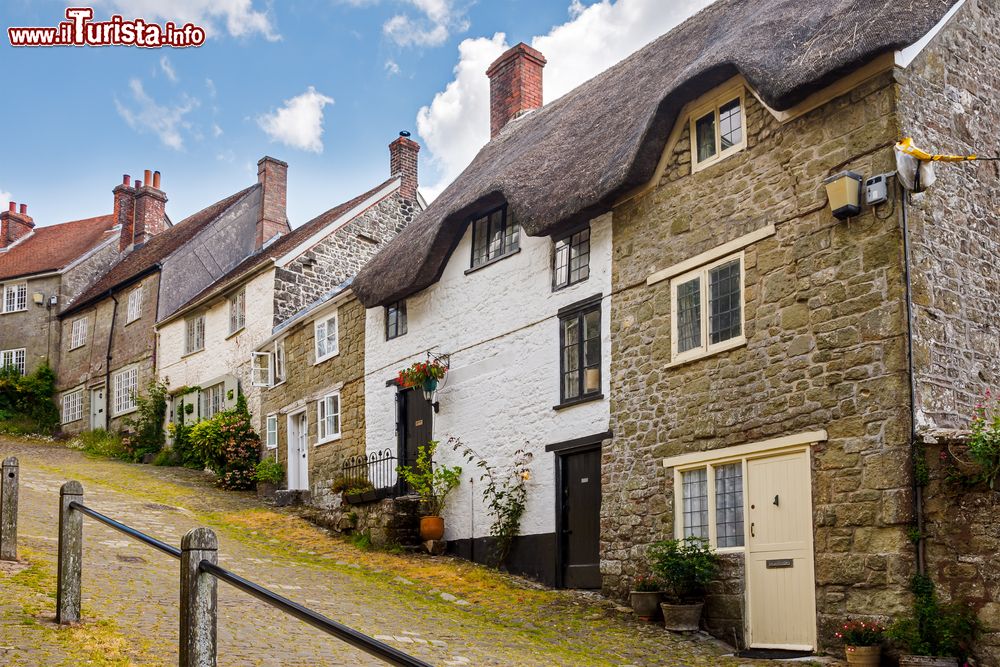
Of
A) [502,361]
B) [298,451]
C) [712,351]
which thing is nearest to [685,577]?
[712,351]

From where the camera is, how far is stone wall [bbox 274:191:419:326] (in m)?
25.2

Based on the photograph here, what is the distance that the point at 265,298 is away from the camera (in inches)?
995

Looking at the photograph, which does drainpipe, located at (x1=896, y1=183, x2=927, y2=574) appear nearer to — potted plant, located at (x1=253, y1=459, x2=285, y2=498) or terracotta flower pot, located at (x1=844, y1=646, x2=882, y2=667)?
terracotta flower pot, located at (x1=844, y1=646, x2=882, y2=667)

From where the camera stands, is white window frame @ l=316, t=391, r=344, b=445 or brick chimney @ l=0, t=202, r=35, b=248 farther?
brick chimney @ l=0, t=202, r=35, b=248

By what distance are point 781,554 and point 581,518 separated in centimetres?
377

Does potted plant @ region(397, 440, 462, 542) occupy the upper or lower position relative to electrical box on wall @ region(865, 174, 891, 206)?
lower

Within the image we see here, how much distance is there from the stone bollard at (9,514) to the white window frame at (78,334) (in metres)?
25.3

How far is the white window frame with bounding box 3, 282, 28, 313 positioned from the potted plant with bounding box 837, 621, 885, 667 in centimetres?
3276

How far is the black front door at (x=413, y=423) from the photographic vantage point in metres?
18.2

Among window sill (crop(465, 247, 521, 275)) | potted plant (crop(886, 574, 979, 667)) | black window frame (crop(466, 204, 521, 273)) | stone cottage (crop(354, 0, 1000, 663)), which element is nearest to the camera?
potted plant (crop(886, 574, 979, 667))

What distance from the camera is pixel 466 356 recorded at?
17297 mm

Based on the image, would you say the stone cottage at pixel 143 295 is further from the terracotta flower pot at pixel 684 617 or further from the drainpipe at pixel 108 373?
the terracotta flower pot at pixel 684 617

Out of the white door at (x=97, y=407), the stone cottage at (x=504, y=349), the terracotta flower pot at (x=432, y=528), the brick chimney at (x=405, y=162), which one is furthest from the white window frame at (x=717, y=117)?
the white door at (x=97, y=407)

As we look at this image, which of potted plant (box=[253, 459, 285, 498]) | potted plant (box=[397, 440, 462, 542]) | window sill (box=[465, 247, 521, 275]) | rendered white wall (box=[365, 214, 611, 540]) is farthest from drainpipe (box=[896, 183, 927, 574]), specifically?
potted plant (box=[253, 459, 285, 498])
